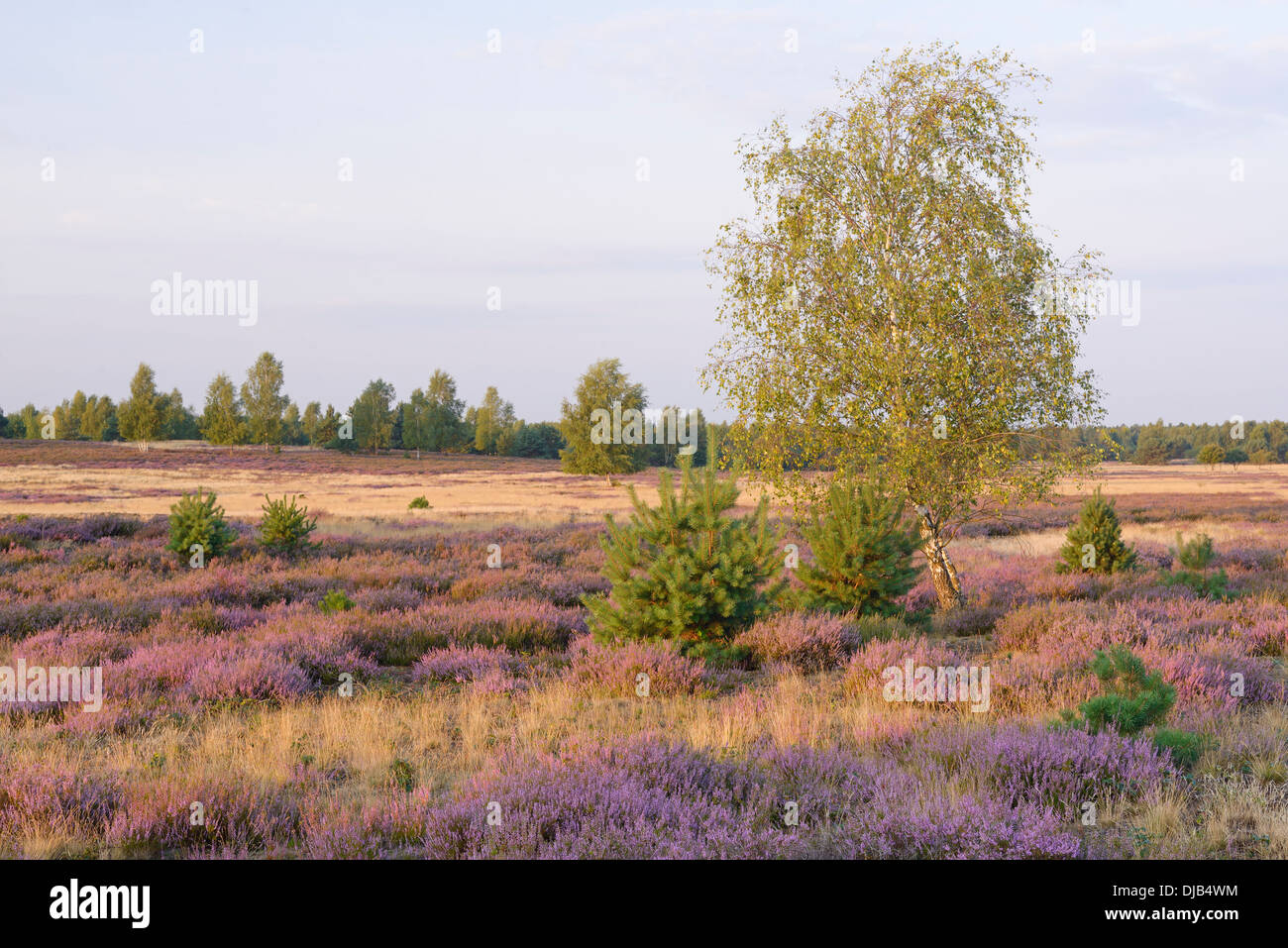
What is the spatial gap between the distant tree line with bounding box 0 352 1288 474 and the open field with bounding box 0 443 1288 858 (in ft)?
175

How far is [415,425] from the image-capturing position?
112m

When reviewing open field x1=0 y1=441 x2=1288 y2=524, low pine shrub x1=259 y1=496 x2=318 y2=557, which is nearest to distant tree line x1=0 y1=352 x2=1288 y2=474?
open field x1=0 y1=441 x2=1288 y2=524

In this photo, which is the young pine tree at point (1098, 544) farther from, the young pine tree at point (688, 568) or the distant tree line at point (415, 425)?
the distant tree line at point (415, 425)

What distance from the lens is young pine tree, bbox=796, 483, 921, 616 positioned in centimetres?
1209

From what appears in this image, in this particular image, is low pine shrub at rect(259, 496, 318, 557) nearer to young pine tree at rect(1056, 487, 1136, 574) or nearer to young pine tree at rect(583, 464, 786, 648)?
young pine tree at rect(583, 464, 786, 648)

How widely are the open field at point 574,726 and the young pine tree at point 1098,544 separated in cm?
70

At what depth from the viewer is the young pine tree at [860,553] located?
12094 millimetres

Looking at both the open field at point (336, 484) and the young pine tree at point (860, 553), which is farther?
the open field at point (336, 484)

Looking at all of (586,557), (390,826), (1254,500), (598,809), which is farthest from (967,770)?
(1254,500)

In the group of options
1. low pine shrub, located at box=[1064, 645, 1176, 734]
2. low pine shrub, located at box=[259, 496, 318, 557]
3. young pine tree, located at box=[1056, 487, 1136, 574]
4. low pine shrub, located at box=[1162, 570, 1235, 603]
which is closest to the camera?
low pine shrub, located at box=[1064, 645, 1176, 734]

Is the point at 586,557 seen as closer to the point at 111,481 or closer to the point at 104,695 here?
the point at 104,695

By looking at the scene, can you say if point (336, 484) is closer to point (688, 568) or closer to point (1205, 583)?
point (688, 568)

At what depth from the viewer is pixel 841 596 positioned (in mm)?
12227

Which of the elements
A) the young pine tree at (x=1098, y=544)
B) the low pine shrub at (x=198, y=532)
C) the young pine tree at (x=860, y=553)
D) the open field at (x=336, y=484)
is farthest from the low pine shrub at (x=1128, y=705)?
the low pine shrub at (x=198, y=532)
